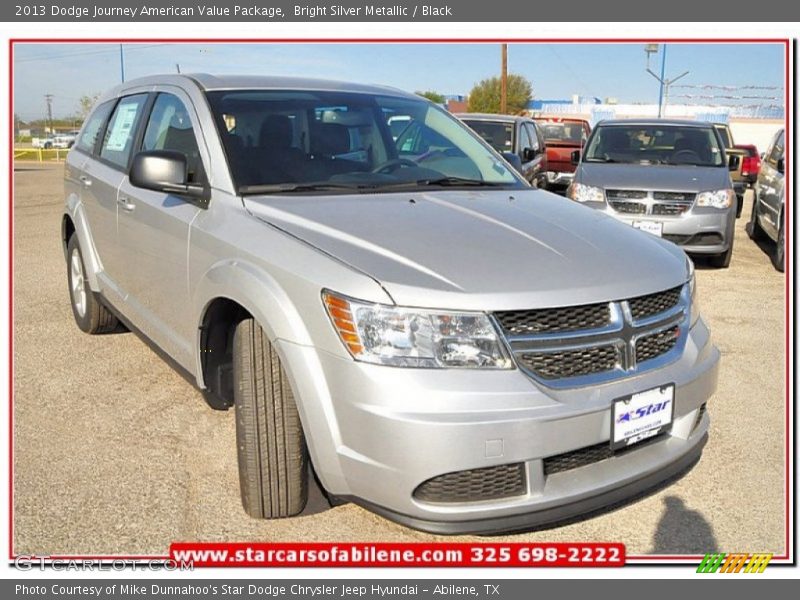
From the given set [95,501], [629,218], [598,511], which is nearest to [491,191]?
[598,511]

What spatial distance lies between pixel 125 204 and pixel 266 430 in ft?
6.52

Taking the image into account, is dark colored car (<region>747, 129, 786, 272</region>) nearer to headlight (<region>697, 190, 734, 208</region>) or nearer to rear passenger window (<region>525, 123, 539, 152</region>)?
headlight (<region>697, 190, 734, 208</region>)

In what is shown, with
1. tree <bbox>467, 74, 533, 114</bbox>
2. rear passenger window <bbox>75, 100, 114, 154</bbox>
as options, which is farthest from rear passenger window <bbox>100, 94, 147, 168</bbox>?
tree <bbox>467, 74, 533, 114</bbox>

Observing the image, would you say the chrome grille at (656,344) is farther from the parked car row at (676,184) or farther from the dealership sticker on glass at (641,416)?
the parked car row at (676,184)

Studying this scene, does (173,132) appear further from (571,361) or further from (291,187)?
(571,361)

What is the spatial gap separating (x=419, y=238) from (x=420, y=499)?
937 mm

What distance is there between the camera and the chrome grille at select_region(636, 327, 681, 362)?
275 cm

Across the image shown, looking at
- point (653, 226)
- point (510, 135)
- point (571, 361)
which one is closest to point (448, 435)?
point (571, 361)

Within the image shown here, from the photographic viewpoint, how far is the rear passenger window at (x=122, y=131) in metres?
4.50

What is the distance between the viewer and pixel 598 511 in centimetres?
270

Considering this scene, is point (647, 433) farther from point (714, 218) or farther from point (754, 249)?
point (754, 249)

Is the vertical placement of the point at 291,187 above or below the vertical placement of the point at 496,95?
below

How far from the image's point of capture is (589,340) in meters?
2.59

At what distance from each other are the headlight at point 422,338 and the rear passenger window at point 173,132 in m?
1.41
